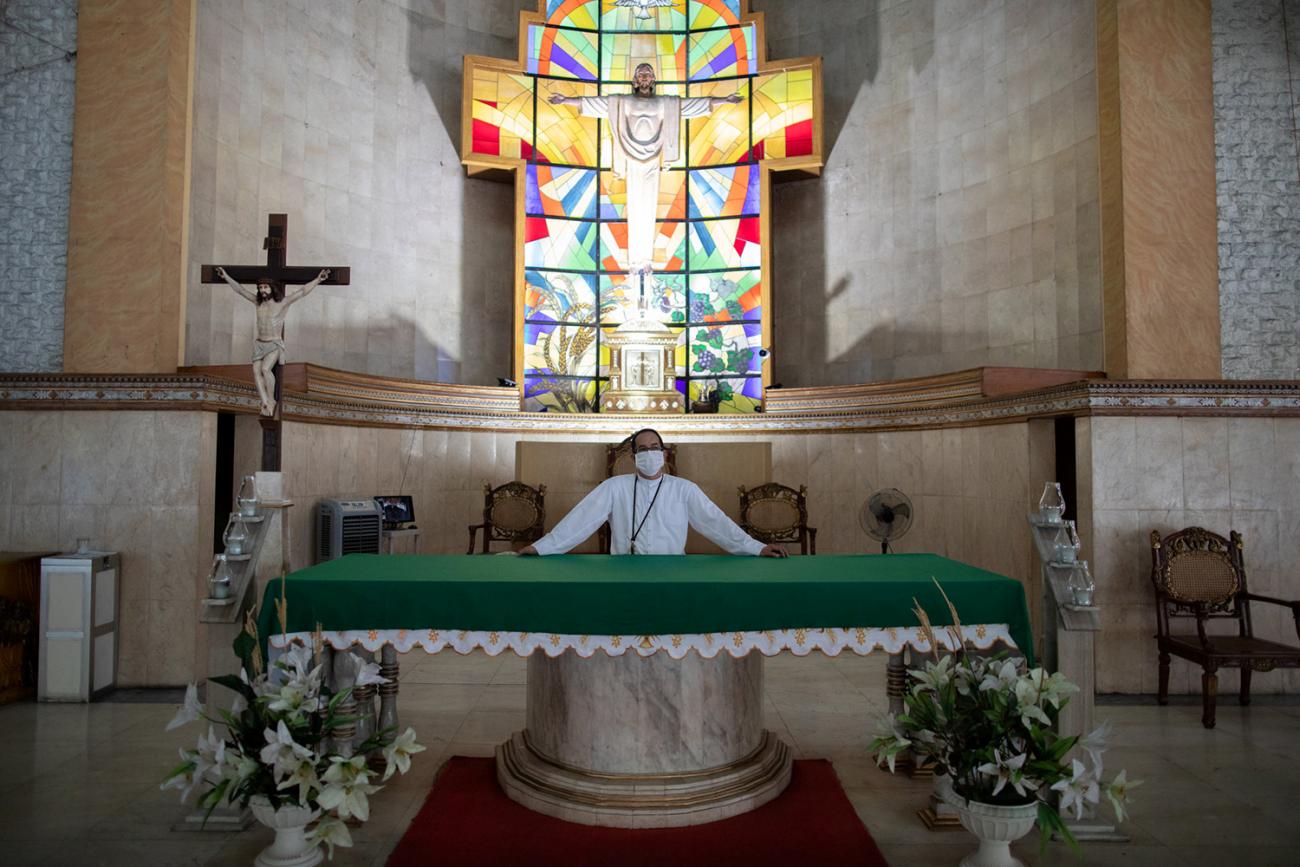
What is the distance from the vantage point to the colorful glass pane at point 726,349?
12.0 m

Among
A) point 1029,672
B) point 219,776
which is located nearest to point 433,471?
point 219,776

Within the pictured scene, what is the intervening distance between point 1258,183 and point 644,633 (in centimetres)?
682

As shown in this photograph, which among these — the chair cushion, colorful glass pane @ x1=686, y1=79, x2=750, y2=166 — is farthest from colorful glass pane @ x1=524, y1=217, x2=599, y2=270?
the chair cushion

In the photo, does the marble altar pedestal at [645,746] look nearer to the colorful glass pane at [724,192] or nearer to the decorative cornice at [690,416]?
the decorative cornice at [690,416]

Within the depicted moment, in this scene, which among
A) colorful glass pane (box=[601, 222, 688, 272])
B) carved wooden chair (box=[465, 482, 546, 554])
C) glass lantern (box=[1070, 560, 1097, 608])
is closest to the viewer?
glass lantern (box=[1070, 560, 1097, 608])

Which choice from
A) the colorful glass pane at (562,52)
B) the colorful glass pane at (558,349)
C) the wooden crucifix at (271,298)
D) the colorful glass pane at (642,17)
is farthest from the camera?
the colorful glass pane at (642,17)

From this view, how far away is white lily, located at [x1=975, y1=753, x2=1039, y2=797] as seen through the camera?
3223 millimetres

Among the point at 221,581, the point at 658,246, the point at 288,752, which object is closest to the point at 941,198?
the point at 658,246

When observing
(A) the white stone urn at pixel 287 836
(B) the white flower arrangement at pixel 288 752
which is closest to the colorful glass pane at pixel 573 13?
(B) the white flower arrangement at pixel 288 752

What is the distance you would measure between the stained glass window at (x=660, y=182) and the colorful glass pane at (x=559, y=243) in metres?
0.02

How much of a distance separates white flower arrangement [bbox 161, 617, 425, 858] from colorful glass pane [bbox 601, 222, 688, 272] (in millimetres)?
9570

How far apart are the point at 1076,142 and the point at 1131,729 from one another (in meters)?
6.26

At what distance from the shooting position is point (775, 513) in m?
9.39

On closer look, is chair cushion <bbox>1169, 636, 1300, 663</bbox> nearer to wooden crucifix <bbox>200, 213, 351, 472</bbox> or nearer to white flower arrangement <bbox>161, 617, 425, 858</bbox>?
white flower arrangement <bbox>161, 617, 425, 858</bbox>
